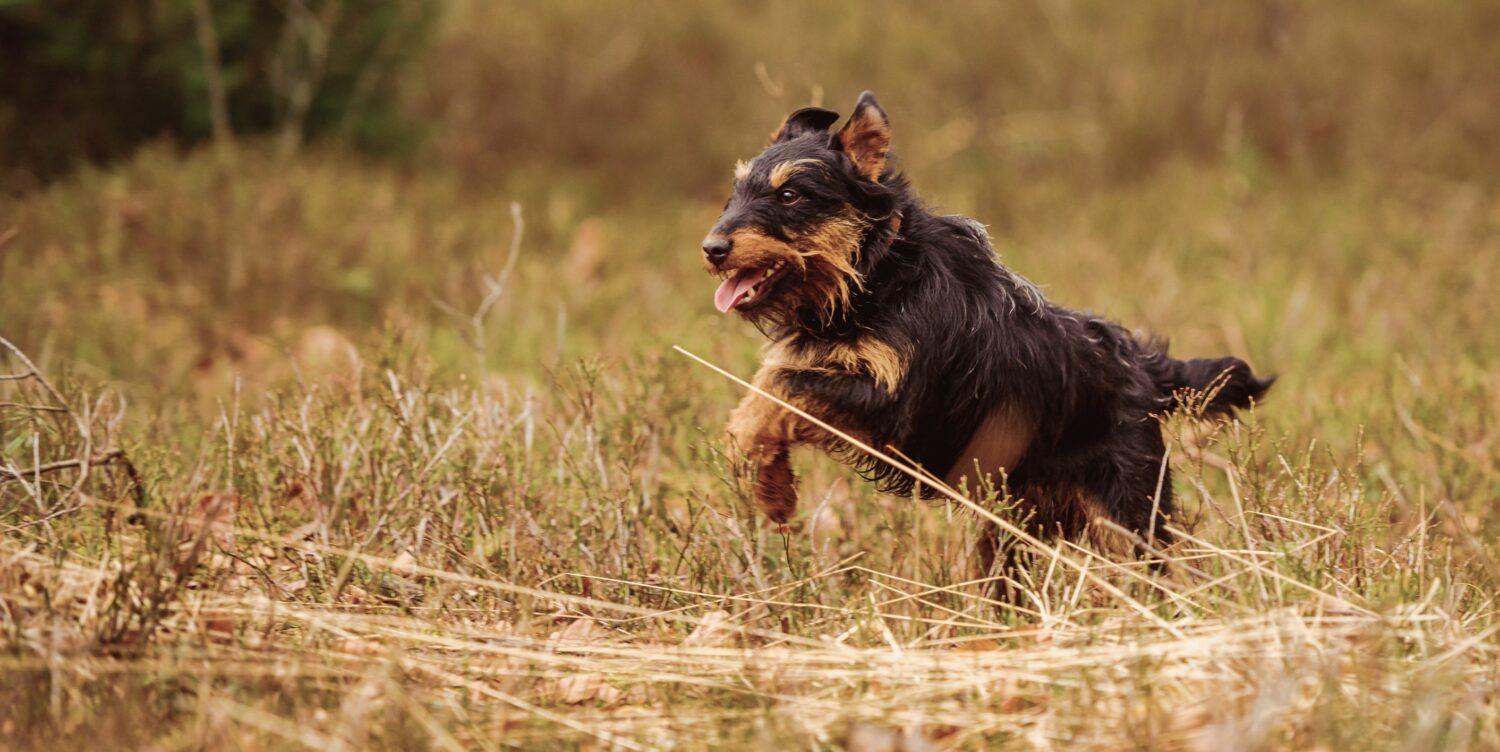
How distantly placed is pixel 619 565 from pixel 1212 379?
1771mm

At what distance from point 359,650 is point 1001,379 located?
1.69m

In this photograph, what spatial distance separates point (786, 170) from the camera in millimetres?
3373

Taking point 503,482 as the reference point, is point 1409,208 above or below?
above

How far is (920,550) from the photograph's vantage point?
159 inches

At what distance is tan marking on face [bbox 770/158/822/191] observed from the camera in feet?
11.1

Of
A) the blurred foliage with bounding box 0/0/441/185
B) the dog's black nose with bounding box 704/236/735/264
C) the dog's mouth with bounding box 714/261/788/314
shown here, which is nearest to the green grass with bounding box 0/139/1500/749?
the dog's mouth with bounding box 714/261/788/314

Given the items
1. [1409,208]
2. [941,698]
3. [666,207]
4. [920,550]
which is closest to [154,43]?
[666,207]

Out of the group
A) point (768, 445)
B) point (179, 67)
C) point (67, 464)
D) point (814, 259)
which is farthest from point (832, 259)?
point (179, 67)

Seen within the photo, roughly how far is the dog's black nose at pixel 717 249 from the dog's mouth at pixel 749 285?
2.9 inches

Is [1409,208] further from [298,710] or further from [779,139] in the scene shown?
[298,710]

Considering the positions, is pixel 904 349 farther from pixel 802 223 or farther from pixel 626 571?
pixel 626 571

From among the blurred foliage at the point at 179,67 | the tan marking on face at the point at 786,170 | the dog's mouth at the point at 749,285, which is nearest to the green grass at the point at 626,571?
the dog's mouth at the point at 749,285

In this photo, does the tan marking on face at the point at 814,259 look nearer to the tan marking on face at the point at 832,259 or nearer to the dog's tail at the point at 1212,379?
the tan marking on face at the point at 832,259

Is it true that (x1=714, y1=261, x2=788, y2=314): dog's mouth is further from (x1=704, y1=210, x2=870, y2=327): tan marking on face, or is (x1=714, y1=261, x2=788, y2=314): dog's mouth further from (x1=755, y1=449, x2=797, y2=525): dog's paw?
(x1=755, y1=449, x2=797, y2=525): dog's paw
